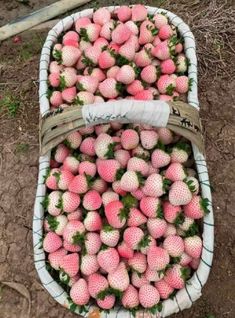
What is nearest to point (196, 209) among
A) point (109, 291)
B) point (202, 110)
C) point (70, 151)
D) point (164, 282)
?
point (164, 282)

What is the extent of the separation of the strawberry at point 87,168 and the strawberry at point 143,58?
20.9 inches

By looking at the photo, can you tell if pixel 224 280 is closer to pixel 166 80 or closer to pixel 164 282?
pixel 164 282

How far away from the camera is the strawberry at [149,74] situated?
2111 millimetres

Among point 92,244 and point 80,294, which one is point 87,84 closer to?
point 92,244

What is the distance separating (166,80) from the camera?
6.86 ft

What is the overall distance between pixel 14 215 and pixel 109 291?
30.2 inches

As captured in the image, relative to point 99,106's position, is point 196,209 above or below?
below

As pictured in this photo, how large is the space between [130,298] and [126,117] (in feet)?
2.16

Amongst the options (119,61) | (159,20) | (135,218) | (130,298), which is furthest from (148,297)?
(159,20)

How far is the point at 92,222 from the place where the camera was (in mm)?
1852

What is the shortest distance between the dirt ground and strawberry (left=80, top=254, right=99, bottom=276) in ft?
1.24

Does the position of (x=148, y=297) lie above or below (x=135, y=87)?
below

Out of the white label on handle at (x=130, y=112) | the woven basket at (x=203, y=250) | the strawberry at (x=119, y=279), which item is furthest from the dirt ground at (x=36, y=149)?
the white label on handle at (x=130, y=112)

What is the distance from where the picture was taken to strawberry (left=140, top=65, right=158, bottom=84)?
6.93ft
